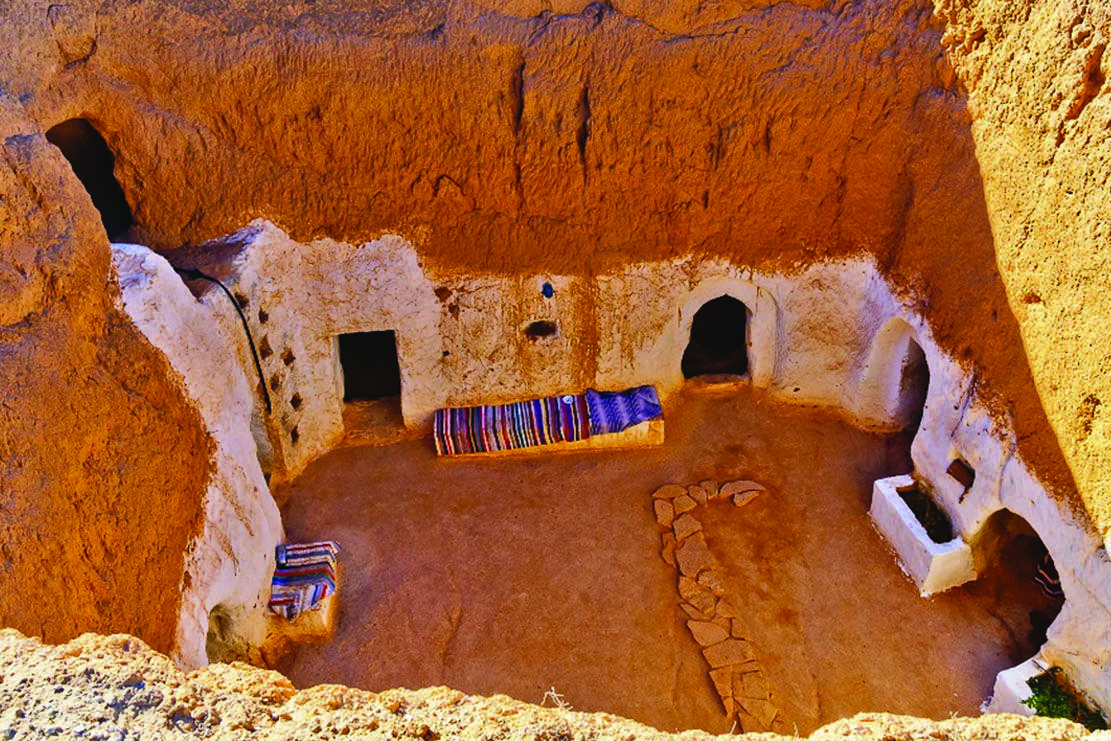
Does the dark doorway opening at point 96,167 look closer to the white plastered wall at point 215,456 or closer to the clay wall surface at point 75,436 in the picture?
the white plastered wall at point 215,456

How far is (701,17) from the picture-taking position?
877cm

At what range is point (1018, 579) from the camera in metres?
8.45

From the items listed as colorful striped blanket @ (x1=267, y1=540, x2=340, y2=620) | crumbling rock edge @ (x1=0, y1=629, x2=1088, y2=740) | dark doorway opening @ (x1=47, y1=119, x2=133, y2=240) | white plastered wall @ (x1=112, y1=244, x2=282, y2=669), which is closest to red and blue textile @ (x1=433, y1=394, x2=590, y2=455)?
colorful striped blanket @ (x1=267, y1=540, x2=340, y2=620)

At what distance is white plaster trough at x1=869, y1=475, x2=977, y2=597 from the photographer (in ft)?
26.9

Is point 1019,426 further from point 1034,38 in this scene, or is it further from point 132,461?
point 132,461

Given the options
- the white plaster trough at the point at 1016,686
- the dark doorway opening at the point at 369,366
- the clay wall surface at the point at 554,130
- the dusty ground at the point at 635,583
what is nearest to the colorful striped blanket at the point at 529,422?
the dusty ground at the point at 635,583

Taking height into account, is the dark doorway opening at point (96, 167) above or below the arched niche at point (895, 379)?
above

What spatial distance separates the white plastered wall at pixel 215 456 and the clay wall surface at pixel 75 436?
218 mm

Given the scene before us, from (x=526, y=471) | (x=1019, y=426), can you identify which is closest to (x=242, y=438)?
(x=526, y=471)

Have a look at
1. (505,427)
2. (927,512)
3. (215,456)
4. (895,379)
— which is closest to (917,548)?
(927,512)

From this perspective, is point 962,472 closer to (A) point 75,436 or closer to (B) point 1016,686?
(B) point 1016,686

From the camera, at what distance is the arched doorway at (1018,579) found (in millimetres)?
7988

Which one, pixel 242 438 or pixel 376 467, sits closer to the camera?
pixel 242 438

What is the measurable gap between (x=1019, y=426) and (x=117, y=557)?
7.74 metres
